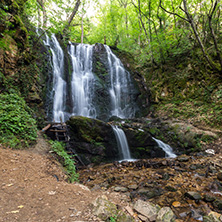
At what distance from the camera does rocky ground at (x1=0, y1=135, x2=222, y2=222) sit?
2318 mm

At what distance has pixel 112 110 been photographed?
13508 millimetres

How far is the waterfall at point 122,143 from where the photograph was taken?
7593 millimetres

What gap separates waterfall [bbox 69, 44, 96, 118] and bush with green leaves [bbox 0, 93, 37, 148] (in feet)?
20.1

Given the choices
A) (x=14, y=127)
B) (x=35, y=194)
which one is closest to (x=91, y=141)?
(x=14, y=127)

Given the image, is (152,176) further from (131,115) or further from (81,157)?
(131,115)

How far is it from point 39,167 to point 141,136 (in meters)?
5.60

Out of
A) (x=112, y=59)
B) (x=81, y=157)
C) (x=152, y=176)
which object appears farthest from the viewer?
(x=112, y=59)

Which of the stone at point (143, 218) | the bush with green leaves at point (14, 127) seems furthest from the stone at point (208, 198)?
the bush with green leaves at point (14, 127)

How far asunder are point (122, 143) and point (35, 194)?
551 cm

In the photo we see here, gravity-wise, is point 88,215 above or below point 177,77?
below

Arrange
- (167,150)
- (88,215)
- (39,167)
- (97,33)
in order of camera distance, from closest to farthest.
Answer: (88,215) < (39,167) < (167,150) < (97,33)

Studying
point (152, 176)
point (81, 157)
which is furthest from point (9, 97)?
point (152, 176)

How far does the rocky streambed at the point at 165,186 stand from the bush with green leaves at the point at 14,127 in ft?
8.26

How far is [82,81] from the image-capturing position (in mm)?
13164
